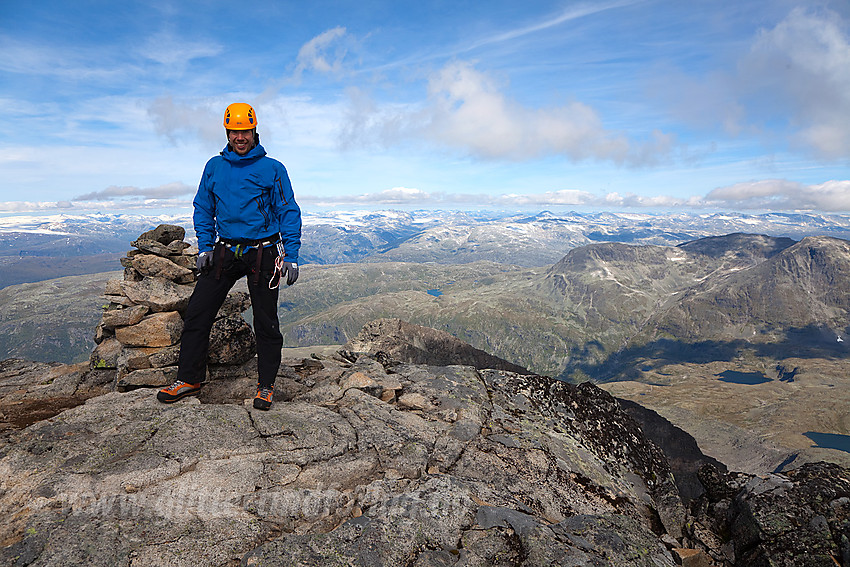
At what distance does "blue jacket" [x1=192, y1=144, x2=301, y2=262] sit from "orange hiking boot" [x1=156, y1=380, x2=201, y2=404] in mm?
4236

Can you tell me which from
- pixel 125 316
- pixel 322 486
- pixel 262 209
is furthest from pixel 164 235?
pixel 322 486

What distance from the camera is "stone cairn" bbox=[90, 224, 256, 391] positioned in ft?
46.5

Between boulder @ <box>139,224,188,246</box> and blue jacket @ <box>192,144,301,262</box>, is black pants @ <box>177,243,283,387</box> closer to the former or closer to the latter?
blue jacket @ <box>192,144,301,262</box>

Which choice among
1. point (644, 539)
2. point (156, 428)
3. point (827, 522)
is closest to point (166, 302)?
point (156, 428)

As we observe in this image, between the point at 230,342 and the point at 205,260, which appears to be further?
the point at 230,342

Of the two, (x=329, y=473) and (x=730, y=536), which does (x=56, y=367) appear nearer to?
(x=329, y=473)

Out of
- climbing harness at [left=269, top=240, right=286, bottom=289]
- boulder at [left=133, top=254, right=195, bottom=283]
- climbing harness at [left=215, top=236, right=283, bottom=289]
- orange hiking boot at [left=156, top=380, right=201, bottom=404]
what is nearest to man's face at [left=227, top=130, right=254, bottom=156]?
climbing harness at [left=215, top=236, right=283, bottom=289]

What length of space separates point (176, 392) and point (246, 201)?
20.0 ft

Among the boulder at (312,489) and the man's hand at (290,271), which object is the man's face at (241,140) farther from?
the boulder at (312,489)

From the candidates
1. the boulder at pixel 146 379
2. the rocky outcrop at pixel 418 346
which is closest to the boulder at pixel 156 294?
the boulder at pixel 146 379

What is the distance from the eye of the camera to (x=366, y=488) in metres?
9.27

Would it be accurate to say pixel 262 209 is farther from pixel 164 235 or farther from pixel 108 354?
pixel 164 235

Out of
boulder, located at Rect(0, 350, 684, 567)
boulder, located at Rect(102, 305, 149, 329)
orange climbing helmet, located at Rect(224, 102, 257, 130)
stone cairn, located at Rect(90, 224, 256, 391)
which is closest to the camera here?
boulder, located at Rect(0, 350, 684, 567)

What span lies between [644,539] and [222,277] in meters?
13.1
